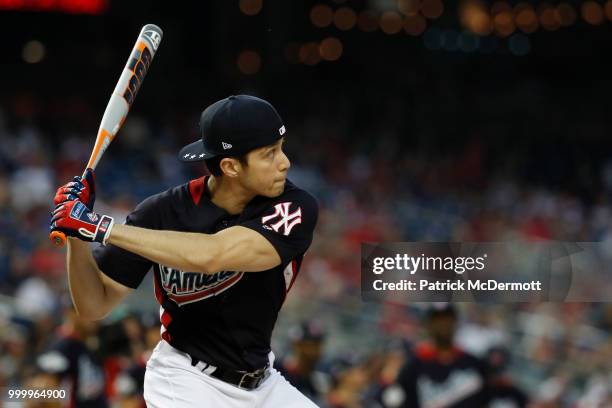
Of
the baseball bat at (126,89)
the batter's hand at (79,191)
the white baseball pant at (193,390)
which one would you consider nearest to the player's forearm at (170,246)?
the batter's hand at (79,191)

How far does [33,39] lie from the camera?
11266mm

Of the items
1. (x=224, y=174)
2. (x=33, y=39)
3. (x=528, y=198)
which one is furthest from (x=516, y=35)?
(x=224, y=174)

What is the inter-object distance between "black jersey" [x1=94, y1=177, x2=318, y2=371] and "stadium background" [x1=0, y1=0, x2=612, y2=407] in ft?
7.95

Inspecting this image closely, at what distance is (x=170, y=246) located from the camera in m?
2.75

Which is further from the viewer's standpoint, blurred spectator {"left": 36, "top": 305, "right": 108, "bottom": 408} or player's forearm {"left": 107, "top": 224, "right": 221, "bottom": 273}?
blurred spectator {"left": 36, "top": 305, "right": 108, "bottom": 408}

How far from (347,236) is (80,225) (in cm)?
610

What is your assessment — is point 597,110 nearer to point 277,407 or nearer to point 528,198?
point 528,198

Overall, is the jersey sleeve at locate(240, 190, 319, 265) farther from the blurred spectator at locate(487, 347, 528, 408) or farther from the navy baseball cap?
the blurred spectator at locate(487, 347, 528, 408)

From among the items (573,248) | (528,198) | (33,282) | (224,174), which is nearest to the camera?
(224,174)

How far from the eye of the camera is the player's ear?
9.62ft

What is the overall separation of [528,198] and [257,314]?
28.3 feet

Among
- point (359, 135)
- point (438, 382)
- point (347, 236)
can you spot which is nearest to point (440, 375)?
point (438, 382)

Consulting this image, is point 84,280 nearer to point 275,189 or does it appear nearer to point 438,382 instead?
point 275,189

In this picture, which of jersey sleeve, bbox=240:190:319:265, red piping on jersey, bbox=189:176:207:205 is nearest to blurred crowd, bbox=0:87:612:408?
red piping on jersey, bbox=189:176:207:205
